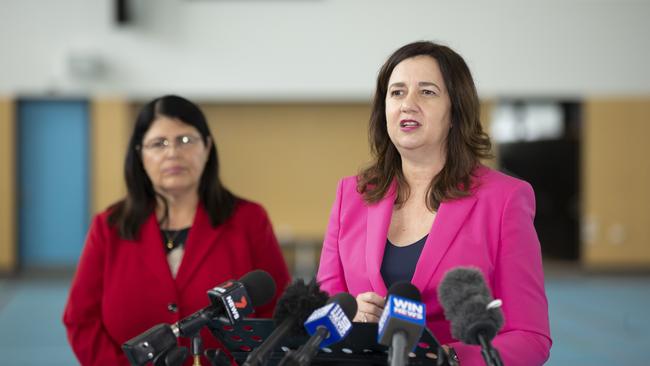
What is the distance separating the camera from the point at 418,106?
1957 millimetres

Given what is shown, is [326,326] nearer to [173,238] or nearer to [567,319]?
[173,238]

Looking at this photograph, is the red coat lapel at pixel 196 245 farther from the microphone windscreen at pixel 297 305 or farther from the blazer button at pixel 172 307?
the microphone windscreen at pixel 297 305

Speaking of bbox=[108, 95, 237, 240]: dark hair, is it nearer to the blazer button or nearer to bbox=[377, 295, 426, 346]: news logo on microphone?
the blazer button

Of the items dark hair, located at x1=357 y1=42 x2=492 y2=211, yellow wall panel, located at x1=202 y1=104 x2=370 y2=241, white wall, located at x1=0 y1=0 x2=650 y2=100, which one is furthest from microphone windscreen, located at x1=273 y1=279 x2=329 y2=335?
yellow wall panel, located at x1=202 y1=104 x2=370 y2=241

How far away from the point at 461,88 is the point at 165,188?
1.25 metres

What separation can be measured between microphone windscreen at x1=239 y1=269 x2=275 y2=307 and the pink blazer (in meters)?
0.41

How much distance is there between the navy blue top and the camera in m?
1.94

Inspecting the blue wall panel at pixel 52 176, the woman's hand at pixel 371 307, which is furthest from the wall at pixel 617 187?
the woman's hand at pixel 371 307

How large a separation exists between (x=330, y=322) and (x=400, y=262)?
27.4 inches

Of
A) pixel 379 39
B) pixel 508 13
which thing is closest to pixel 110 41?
pixel 379 39

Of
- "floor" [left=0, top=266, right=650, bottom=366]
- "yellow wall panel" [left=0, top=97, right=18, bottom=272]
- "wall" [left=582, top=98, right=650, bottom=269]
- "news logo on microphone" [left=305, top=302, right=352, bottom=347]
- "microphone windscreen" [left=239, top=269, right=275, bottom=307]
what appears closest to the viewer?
"news logo on microphone" [left=305, top=302, right=352, bottom=347]

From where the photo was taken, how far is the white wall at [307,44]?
10.2 metres

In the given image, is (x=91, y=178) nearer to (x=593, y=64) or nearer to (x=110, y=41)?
(x=110, y=41)

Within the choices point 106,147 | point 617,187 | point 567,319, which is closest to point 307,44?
point 106,147
